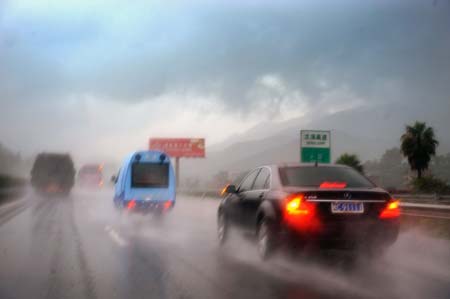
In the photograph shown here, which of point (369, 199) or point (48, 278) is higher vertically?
point (369, 199)

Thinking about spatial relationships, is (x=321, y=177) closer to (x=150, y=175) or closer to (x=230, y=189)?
(x=230, y=189)

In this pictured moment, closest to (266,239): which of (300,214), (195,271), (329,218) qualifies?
(300,214)

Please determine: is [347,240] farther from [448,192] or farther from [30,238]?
[448,192]

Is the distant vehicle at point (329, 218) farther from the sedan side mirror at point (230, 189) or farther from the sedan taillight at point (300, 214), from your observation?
the sedan side mirror at point (230, 189)

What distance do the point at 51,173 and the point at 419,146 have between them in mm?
45107

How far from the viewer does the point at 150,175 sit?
18234mm

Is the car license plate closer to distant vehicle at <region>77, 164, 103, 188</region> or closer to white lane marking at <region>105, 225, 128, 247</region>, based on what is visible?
white lane marking at <region>105, 225, 128, 247</region>

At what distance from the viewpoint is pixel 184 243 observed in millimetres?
11094

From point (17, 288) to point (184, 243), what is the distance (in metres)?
4.97

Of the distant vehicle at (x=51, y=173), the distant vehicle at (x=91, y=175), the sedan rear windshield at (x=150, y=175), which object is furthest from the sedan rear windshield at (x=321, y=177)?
the distant vehicle at (x=91, y=175)

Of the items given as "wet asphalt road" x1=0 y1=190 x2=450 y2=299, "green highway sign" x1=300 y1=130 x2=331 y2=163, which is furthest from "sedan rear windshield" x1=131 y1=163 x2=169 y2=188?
"wet asphalt road" x1=0 y1=190 x2=450 y2=299

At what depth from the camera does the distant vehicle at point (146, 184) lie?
1747 cm

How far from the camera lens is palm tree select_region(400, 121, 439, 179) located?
64.2 metres

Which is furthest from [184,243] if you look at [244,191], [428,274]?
[428,274]
